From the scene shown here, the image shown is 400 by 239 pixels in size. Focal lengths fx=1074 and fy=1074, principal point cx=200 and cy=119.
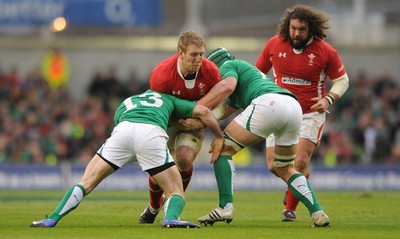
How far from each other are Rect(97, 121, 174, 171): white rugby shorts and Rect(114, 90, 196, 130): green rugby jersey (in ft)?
0.34

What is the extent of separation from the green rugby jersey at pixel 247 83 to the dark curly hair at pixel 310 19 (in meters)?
2.05

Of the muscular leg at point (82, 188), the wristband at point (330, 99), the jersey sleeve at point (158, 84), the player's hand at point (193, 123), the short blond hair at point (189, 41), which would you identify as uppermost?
the short blond hair at point (189, 41)

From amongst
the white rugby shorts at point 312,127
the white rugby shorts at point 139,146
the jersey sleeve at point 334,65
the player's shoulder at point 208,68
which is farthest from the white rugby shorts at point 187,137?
the jersey sleeve at point 334,65

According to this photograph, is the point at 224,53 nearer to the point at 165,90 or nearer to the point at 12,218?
the point at 165,90

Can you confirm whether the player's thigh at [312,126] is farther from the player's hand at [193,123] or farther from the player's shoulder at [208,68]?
the player's hand at [193,123]

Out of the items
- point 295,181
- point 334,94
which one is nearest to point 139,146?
point 295,181

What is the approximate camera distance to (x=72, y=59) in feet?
113

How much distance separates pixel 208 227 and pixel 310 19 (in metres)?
3.76

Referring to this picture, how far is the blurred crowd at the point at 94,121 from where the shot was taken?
2853 cm

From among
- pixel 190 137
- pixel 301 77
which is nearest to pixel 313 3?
pixel 301 77

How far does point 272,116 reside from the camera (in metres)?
12.2

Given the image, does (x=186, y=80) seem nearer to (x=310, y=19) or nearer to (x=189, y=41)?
(x=189, y=41)

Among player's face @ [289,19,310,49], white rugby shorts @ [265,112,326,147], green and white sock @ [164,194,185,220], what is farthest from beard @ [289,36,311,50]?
green and white sock @ [164,194,185,220]

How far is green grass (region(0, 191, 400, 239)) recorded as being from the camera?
36.9 ft
